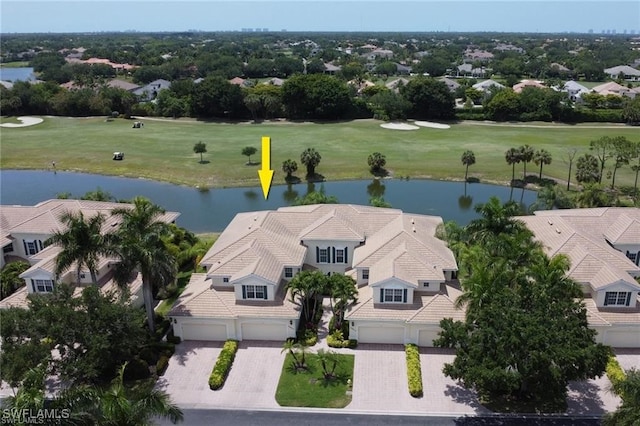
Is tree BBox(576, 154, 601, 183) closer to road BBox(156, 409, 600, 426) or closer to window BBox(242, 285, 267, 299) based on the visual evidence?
road BBox(156, 409, 600, 426)

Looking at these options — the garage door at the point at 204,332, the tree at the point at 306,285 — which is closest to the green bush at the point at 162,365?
the garage door at the point at 204,332

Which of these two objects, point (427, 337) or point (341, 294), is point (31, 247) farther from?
point (427, 337)

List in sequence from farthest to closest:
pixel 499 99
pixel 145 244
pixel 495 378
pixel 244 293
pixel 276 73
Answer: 1. pixel 276 73
2. pixel 499 99
3. pixel 244 293
4. pixel 145 244
5. pixel 495 378

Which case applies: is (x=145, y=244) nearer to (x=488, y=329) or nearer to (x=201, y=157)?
(x=488, y=329)

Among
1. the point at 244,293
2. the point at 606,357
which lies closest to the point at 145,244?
the point at 244,293

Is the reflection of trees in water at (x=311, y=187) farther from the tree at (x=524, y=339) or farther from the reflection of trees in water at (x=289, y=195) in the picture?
the tree at (x=524, y=339)

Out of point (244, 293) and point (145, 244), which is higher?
point (145, 244)

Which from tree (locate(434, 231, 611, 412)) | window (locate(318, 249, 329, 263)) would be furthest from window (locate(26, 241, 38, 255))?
tree (locate(434, 231, 611, 412))

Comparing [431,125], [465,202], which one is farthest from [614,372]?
[431,125]

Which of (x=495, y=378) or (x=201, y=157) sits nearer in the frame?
(x=495, y=378)
